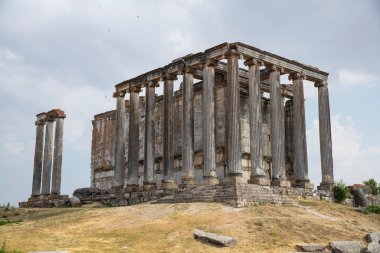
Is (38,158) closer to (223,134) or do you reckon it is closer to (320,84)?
(223,134)

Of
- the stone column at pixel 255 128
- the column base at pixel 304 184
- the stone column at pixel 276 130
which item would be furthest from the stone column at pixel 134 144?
the column base at pixel 304 184

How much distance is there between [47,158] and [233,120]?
2115 centimetres

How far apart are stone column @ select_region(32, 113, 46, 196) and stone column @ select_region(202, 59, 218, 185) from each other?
19820 mm

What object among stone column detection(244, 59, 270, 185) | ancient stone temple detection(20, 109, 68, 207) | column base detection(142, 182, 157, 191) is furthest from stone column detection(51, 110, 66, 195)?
stone column detection(244, 59, 270, 185)

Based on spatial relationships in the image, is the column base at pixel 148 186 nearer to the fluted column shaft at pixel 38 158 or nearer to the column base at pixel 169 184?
the column base at pixel 169 184

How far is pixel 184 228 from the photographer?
59.4 ft

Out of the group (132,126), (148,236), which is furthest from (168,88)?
(148,236)

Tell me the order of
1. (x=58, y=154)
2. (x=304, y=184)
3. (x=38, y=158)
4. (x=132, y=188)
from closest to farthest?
(x=304, y=184) → (x=132, y=188) → (x=58, y=154) → (x=38, y=158)

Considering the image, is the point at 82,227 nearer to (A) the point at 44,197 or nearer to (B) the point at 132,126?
(B) the point at 132,126

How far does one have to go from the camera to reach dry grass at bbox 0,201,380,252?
1602 centimetres

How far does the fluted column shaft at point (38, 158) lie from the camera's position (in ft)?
136

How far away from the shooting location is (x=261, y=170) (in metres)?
26.6

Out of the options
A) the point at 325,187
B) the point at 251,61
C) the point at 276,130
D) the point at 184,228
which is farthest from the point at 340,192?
the point at 184,228

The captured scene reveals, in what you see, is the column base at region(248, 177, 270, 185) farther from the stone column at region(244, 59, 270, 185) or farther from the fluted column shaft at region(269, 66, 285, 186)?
the fluted column shaft at region(269, 66, 285, 186)
